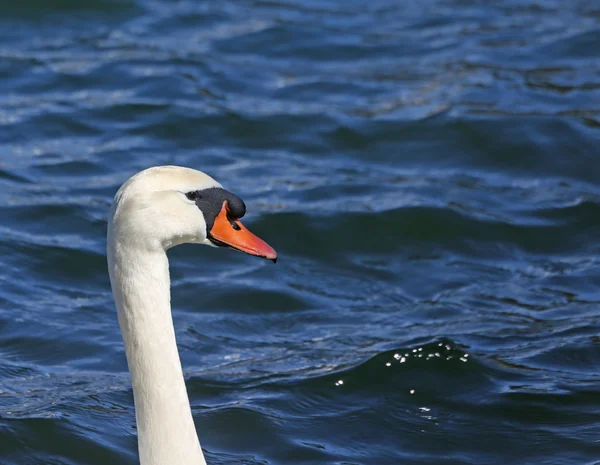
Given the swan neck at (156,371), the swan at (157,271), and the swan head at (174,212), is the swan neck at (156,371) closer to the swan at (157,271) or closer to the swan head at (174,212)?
the swan at (157,271)

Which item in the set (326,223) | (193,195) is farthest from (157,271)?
(326,223)

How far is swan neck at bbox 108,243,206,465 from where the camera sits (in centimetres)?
455

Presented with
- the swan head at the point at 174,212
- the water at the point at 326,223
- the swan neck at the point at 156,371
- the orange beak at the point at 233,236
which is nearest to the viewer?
the swan head at the point at 174,212

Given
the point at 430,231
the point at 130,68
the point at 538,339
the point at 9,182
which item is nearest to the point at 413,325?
the point at 538,339

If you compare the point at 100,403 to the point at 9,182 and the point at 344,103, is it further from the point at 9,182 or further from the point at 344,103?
the point at 344,103

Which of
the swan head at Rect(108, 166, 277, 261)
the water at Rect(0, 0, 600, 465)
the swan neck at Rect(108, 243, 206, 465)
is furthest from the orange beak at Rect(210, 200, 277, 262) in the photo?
the water at Rect(0, 0, 600, 465)

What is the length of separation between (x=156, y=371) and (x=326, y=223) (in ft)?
16.1

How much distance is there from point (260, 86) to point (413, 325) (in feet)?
17.4

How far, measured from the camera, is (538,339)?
7383 mm

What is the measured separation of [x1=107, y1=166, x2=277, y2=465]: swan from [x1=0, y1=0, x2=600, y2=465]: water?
50.5 inches

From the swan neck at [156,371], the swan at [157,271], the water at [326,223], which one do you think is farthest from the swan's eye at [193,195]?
the water at [326,223]

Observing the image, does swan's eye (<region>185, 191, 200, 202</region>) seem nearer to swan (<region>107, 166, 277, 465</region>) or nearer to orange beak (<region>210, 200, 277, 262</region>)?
swan (<region>107, 166, 277, 465</region>)

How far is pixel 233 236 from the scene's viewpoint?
4.79 m

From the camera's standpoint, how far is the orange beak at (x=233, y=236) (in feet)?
15.5
